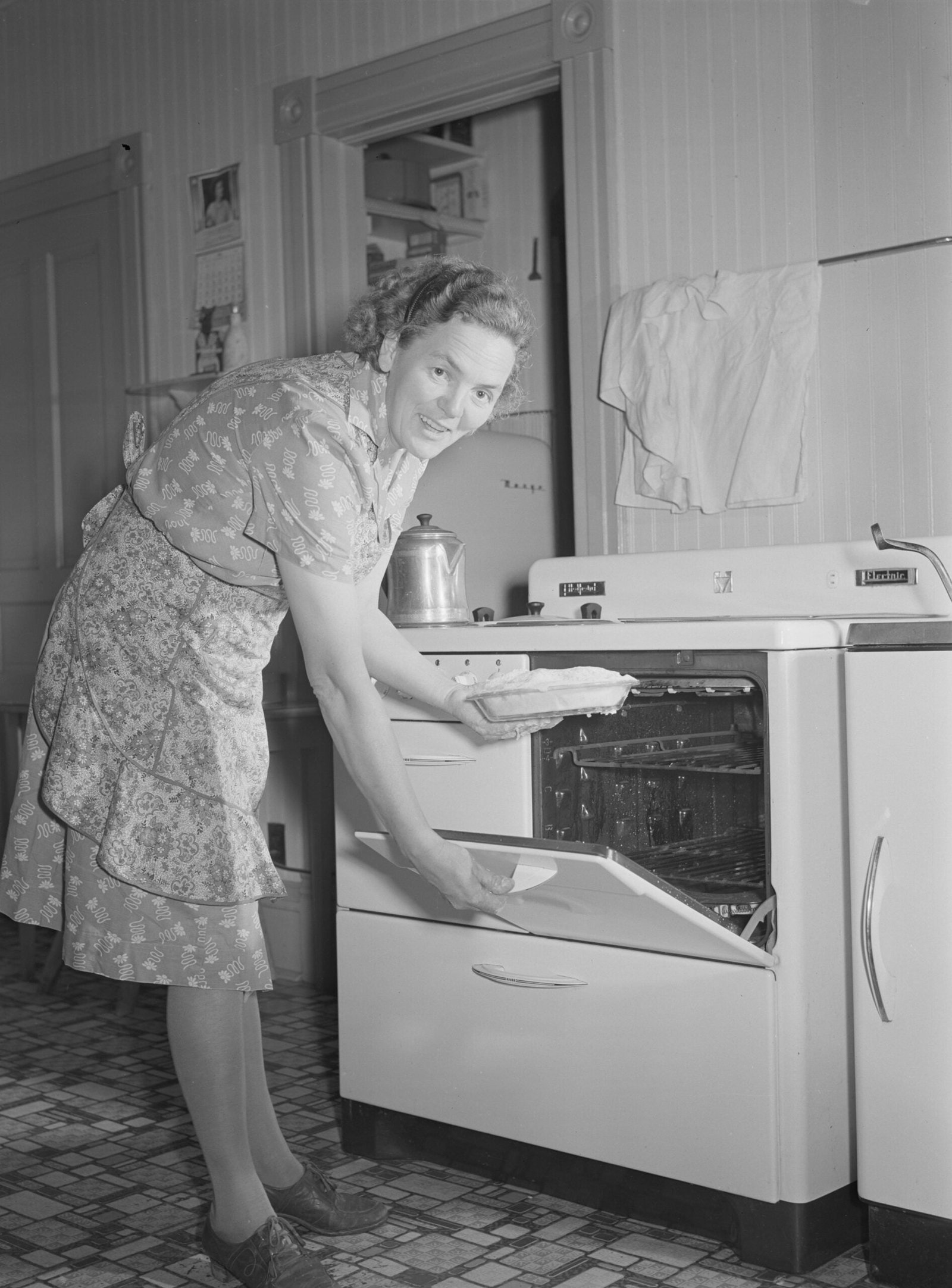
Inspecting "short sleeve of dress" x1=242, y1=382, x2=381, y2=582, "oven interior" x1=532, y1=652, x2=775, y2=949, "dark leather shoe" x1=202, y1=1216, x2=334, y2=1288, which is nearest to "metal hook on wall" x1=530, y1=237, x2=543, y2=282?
"oven interior" x1=532, y1=652, x2=775, y2=949

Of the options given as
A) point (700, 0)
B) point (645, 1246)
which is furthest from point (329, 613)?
point (700, 0)

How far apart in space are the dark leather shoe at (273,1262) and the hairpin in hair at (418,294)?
1.16m

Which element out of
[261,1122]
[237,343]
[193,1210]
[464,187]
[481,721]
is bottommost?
[193,1210]

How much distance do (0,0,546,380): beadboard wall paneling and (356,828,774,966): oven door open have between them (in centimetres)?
214

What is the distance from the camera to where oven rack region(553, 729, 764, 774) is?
6.90 ft

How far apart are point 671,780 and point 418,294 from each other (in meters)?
0.91

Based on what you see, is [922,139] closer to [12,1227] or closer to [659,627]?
[659,627]

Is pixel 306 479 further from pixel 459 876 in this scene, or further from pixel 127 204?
pixel 127 204

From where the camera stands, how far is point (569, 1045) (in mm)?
2080

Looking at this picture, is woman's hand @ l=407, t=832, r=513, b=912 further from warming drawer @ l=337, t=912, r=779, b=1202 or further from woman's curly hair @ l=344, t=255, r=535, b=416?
woman's curly hair @ l=344, t=255, r=535, b=416

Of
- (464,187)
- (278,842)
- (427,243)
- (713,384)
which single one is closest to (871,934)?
(713,384)

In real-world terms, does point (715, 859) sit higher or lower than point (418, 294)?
lower

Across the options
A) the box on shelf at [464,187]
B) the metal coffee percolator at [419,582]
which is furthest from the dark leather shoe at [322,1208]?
the box on shelf at [464,187]

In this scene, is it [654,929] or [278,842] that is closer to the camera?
[654,929]
